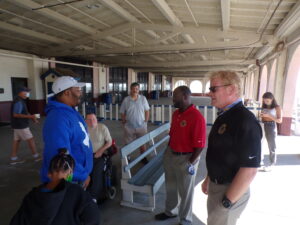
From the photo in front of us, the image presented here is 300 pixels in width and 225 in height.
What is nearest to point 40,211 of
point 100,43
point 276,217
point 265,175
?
point 276,217

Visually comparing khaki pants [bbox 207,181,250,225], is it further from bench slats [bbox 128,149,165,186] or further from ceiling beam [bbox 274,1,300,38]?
ceiling beam [bbox 274,1,300,38]

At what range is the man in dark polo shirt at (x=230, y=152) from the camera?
51.3 inches

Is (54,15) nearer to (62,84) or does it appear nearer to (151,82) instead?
(62,84)

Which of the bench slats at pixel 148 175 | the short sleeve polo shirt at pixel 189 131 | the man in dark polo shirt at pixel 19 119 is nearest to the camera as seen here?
the short sleeve polo shirt at pixel 189 131

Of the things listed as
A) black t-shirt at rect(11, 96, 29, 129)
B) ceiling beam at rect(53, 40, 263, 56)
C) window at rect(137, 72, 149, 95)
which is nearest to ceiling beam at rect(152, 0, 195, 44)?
ceiling beam at rect(53, 40, 263, 56)

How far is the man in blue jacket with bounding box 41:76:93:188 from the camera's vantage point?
1462 mm

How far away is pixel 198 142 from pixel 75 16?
6.40 m

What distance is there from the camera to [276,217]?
2637 millimetres

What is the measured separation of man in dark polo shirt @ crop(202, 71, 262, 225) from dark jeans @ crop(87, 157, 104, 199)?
5.20 ft

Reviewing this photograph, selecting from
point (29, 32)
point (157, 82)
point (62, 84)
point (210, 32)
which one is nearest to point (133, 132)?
point (62, 84)

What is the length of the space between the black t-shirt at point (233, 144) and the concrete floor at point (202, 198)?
4.71 feet

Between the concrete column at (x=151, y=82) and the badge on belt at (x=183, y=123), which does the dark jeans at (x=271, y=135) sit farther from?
the concrete column at (x=151, y=82)

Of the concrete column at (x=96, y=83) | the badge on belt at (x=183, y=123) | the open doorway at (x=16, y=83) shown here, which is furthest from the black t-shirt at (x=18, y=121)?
the concrete column at (x=96, y=83)

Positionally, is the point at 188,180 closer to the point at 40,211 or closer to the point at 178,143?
the point at 178,143
